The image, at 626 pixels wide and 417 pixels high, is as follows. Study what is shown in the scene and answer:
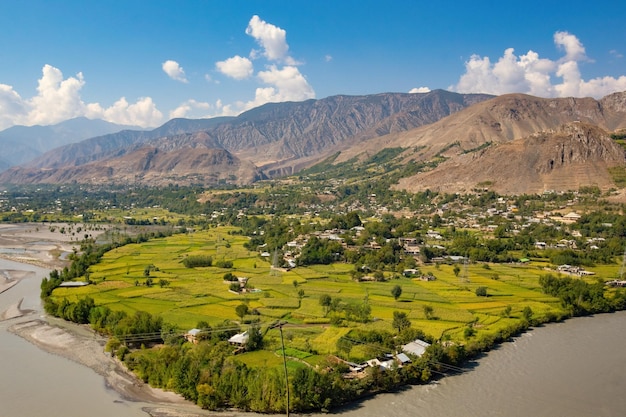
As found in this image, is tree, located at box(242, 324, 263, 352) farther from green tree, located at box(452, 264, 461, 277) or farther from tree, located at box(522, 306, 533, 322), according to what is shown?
green tree, located at box(452, 264, 461, 277)

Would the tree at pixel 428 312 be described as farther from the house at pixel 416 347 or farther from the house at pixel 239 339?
the house at pixel 239 339

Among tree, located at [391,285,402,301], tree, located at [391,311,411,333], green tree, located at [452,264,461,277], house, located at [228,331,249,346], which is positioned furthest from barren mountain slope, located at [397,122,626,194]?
house, located at [228,331,249,346]

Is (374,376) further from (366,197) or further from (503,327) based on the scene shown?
(366,197)

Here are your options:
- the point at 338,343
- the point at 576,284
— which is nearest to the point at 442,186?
the point at 576,284

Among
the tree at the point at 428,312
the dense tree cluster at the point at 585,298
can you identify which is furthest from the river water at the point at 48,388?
the dense tree cluster at the point at 585,298

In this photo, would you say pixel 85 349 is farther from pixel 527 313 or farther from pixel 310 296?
pixel 527 313
